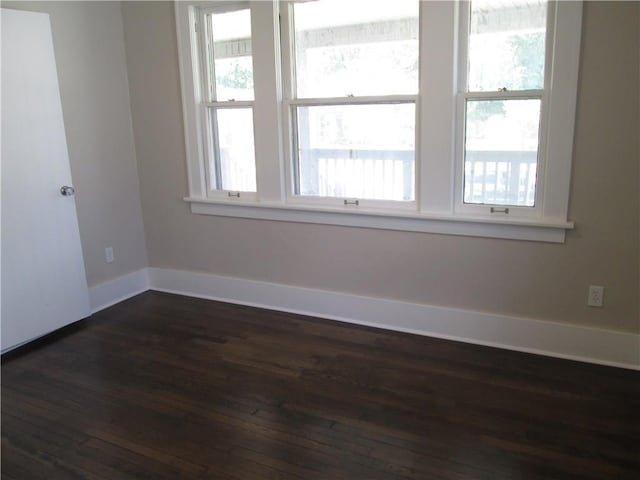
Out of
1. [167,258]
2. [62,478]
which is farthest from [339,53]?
[62,478]

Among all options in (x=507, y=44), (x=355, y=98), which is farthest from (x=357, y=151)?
(x=507, y=44)

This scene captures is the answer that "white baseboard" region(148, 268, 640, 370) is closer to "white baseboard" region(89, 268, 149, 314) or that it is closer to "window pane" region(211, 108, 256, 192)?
"white baseboard" region(89, 268, 149, 314)

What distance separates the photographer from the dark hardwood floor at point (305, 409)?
2.10 m

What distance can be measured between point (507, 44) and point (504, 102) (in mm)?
298

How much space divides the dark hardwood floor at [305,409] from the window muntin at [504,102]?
987mm

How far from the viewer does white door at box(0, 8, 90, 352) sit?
2.91 m

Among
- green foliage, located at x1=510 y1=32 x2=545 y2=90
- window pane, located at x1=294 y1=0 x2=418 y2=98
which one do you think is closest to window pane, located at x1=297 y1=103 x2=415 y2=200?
window pane, located at x1=294 y1=0 x2=418 y2=98

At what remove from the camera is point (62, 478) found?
6.76 feet

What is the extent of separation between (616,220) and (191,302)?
2901 millimetres

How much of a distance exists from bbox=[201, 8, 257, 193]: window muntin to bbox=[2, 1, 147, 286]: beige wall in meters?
0.70

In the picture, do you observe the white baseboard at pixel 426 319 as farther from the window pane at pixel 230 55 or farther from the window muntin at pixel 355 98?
the window pane at pixel 230 55

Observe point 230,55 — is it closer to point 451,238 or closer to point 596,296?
point 451,238

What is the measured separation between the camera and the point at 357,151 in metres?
3.28

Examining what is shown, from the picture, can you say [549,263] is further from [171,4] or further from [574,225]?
[171,4]
